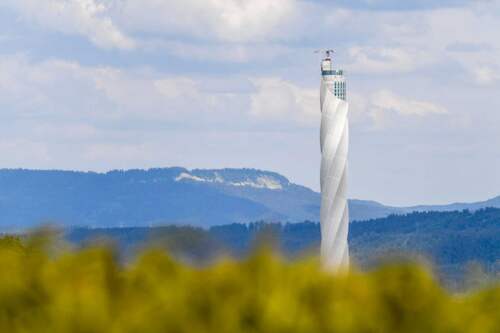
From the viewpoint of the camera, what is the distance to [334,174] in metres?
118

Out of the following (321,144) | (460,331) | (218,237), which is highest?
(321,144)

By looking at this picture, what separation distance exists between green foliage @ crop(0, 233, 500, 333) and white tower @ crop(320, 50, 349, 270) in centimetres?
10047

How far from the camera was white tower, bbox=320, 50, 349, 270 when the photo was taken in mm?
113938

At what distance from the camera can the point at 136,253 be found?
13031mm

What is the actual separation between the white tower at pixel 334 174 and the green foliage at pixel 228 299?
100465mm

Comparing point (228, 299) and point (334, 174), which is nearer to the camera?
point (228, 299)

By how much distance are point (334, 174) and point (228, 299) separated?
348ft

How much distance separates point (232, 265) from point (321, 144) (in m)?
107

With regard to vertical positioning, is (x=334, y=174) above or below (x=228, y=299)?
above

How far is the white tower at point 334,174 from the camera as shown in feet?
374

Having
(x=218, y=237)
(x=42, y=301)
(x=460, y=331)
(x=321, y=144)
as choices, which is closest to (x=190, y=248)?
(x=218, y=237)

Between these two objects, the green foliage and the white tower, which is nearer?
the green foliage

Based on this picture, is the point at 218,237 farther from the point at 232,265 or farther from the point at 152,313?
the point at 152,313

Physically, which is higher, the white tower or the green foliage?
the white tower
